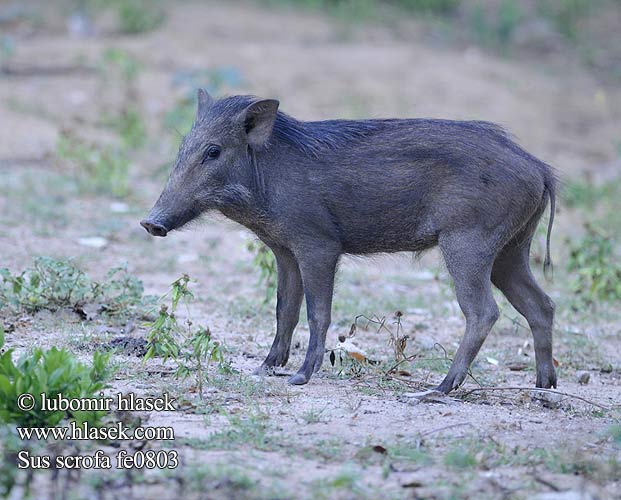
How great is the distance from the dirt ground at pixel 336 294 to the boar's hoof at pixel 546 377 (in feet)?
0.36

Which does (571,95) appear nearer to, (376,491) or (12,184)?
(12,184)

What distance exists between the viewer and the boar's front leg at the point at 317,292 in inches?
218

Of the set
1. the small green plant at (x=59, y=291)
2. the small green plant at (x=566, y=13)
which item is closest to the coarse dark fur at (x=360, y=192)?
the small green plant at (x=59, y=291)

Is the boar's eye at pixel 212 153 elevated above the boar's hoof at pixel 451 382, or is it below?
above

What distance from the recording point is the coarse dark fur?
544cm

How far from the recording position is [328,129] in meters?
5.75

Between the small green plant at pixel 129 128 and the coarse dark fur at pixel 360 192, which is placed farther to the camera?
the small green plant at pixel 129 128

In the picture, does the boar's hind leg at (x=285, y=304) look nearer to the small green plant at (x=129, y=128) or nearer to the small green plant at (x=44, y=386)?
the small green plant at (x=44, y=386)

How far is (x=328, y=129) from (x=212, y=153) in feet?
2.07

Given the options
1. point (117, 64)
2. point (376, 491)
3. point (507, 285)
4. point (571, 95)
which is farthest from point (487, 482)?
point (571, 95)

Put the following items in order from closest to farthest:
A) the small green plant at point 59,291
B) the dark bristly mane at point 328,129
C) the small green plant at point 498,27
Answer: the dark bristly mane at point 328,129 → the small green plant at point 59,291 → the small green plant at point 498,27

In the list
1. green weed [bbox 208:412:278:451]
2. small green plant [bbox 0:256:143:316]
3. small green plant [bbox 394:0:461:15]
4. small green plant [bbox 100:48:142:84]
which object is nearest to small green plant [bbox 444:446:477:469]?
green weed [bbox 208:412:278:451]

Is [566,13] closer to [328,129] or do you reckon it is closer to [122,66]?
[122,66]

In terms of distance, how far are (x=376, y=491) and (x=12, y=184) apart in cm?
664
